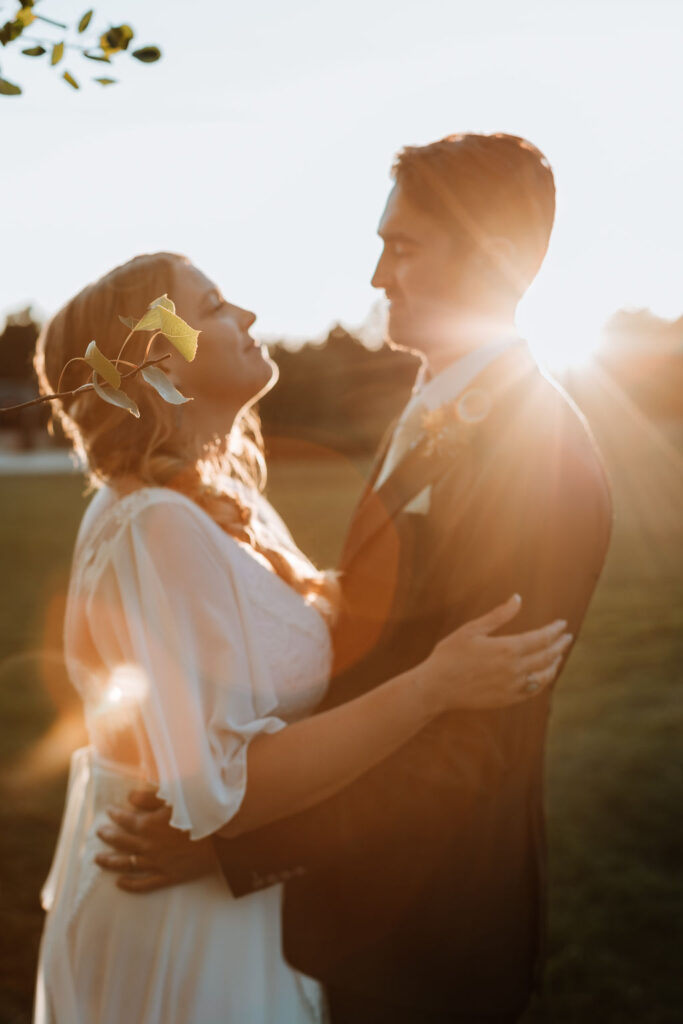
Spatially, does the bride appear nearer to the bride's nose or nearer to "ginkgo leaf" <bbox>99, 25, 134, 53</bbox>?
the bride's nose

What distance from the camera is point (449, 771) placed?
2156 mm

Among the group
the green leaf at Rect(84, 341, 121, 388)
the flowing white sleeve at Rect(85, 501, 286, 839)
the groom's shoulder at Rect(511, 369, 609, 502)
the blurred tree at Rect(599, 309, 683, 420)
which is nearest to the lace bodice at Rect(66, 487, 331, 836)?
the flowing white sleeve at Rect(85, 501, 286, 839)

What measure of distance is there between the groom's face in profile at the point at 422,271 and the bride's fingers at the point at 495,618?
36.5 inches

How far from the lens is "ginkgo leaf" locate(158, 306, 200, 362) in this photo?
0.82 metres

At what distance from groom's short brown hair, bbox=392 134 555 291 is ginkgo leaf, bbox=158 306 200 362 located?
5.99 feet

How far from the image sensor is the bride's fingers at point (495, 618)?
6.86ft

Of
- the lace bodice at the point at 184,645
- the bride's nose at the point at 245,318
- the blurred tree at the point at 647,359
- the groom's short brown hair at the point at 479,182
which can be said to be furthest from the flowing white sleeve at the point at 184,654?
the blurred tree at the point at 647,359

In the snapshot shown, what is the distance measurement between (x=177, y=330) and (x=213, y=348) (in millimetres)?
1526

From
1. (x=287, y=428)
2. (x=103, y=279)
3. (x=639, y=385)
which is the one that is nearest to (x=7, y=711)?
(x=103, y=279)

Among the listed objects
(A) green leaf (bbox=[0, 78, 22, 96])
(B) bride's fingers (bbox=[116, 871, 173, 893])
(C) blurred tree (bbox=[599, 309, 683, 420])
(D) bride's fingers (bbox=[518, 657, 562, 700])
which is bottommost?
(C) blurred tree (bbox=[599, 309, 683, 420])

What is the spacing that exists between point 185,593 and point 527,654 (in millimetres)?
819

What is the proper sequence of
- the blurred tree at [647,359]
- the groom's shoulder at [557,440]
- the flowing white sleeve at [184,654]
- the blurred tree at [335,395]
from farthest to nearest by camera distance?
the blurred tree at [335,395] < the blurred tree at [647,359] < the groom's shoulder at [557,440] < the flowing white sleeve at [184,654]

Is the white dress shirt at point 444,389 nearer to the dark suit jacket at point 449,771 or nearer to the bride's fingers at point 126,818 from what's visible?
the dark suit jacket at point 449,771

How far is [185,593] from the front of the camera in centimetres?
197
